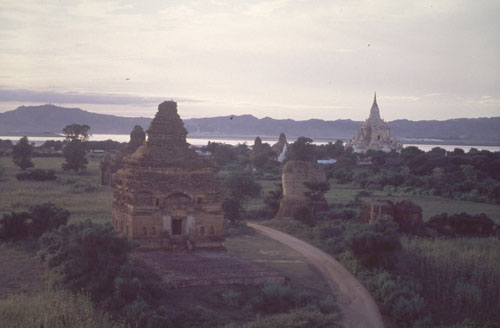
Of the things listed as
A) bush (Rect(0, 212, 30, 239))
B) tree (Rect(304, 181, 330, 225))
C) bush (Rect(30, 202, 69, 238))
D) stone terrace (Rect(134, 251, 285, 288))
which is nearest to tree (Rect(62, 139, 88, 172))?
tree (Rect(304, 181, 330, 225))

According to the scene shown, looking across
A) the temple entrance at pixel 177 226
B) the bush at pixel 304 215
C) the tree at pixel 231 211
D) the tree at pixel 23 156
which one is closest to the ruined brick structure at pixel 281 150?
the tree at pixel 23 156

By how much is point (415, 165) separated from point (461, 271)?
5064cm

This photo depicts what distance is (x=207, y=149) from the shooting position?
89875 mm

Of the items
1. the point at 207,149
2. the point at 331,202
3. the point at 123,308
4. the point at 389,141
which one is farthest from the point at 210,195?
the point at 389,141

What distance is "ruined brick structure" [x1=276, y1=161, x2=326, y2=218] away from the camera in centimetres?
3394

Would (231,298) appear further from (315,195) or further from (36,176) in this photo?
(36,176)

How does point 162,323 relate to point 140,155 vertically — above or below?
below

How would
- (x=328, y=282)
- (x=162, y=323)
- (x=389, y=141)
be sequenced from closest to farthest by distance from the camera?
(x=162, y=323) → (x=328, y=282) → (x=389, y=141)

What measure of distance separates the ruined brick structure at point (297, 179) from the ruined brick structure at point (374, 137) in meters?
83.5

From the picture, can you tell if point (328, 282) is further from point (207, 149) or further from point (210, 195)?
point (207, 149)

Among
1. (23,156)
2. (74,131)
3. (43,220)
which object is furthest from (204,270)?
(74,131)

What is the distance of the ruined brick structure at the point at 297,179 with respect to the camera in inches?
1336

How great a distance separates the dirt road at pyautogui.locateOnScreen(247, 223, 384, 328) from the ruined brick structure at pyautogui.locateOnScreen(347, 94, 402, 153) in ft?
303

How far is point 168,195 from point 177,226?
1.39 metres
